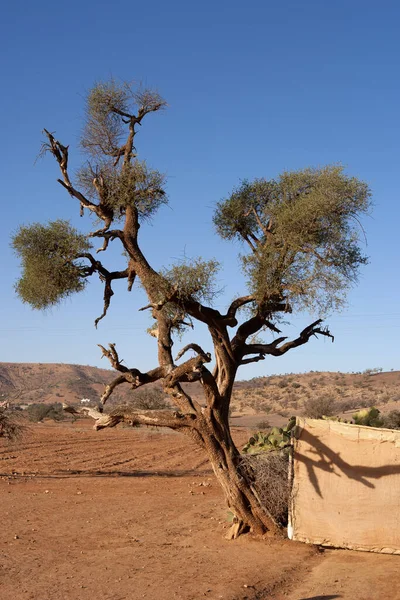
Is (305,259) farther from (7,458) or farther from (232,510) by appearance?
(7,458)

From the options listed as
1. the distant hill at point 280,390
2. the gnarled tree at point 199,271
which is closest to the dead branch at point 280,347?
the gnarled tree at point 199,271

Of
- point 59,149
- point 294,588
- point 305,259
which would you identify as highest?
point 59,149

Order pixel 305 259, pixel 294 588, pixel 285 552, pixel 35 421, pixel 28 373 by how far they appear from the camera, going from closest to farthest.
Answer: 1. pixel 294 588
2. pixel 285 552
3. pixel 305 259
4. pixel 35 421
5. pixel 28 373

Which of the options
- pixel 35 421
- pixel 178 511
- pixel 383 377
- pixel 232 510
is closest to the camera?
pixel 232 510

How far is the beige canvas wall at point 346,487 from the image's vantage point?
9727 mm

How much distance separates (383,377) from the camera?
61.1 m

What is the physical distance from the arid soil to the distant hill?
684 inches

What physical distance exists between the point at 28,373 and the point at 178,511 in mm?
85661

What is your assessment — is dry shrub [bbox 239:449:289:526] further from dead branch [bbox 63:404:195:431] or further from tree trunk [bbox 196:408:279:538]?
dead branch [bbox 63:404:195:431]

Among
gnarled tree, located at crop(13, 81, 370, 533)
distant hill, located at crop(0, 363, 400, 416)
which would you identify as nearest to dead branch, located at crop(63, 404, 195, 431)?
gnarled tree, located at crop(13, 81, 370, 533)

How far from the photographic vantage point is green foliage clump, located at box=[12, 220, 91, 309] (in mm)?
12914

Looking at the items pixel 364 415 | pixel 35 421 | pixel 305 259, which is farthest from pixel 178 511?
pixel 35 421

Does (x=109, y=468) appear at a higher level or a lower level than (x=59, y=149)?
lower

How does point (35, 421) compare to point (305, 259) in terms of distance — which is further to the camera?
point (35, 421)
